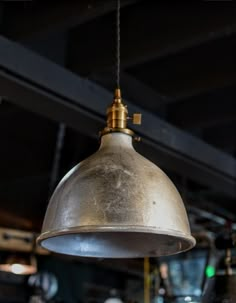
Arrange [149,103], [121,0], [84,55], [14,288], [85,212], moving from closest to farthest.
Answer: [85,212] < [121,0] < [84,55] < [149,103] < [14,288]

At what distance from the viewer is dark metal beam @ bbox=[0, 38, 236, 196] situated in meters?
2.42

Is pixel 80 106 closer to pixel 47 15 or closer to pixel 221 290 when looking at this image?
pixel 47 15

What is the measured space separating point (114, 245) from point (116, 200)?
39cm

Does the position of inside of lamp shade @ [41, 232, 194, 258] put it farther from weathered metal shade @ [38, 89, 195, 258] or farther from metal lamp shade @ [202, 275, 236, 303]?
metal lamp shade @ [202, 275, 236, 303]

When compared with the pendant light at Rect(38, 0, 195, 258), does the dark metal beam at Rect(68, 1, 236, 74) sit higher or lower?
higher

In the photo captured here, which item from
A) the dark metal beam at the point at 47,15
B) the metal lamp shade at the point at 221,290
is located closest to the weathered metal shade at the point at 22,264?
the metal lamp shade at the point at 221,290

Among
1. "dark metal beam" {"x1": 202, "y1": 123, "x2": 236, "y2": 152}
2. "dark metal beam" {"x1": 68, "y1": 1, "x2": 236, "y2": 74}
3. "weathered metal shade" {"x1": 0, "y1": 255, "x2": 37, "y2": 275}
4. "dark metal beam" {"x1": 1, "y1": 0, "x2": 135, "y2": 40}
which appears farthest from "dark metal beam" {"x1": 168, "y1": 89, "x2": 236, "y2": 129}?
"weathered metal shade" {"x1": 0, "y1": 255, "x2": 37, "y2": 275}

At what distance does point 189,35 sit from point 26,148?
7.58 feet

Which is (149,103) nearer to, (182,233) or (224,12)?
(224,12)

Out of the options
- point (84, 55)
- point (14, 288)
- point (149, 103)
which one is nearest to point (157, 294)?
point (149, 103)

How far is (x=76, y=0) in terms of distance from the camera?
7.87ft

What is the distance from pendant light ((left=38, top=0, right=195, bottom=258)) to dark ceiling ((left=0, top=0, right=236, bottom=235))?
0.85 m

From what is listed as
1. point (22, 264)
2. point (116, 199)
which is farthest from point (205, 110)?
point (22, 264)

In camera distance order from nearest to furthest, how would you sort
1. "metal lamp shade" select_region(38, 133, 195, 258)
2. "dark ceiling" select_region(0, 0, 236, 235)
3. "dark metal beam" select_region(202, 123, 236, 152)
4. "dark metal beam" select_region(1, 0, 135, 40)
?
"metal lamp shade" select_region(38, 133, 195, 258) < "dark metal beam" select_region(1, 0, 135, 40) < "dark ceiling" select_region(0, 0, 236, 235) < "dark metal beam" select_region(202, 123, 236, 152)
